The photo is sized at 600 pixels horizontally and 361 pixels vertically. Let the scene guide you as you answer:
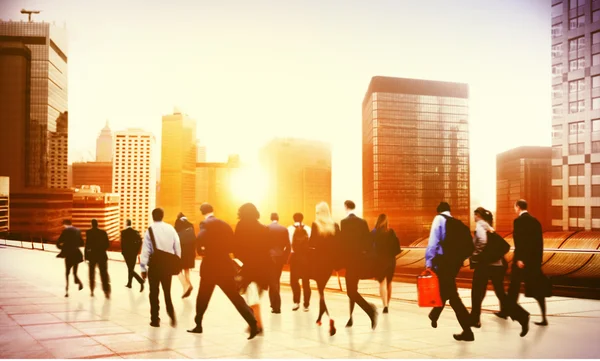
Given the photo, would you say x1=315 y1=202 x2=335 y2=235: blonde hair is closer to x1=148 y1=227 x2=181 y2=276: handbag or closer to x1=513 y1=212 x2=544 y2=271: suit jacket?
x1=148 y1=227 x2=181 y2=276: handbag

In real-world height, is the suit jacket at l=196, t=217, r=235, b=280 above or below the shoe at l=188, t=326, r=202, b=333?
above

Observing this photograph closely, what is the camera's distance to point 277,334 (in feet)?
26.5

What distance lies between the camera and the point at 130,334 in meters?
7.96

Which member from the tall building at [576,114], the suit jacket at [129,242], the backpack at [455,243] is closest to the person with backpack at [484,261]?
the backpack at [455,243]

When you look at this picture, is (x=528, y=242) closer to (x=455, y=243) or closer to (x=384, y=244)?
(x=455, y=243)

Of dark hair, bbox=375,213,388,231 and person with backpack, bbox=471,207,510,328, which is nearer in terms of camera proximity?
person with backpack, bbox=471,207,510,328

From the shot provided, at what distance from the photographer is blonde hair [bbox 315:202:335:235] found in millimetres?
8625

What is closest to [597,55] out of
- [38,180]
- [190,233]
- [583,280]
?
[583,280]

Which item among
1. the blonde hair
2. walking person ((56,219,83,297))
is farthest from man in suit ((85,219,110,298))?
the blonde hair

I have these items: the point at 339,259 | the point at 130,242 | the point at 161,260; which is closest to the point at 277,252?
the point at 339,259

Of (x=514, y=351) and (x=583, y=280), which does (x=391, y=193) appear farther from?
(x=514, y=351)

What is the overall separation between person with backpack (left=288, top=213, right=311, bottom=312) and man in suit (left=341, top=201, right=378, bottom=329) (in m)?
2.15

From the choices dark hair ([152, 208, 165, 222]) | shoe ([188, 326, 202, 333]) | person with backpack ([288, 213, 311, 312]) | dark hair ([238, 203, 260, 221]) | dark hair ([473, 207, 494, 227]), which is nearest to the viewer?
shoe ([188, 326, 202, 333])

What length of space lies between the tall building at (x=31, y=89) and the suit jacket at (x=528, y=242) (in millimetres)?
159367
